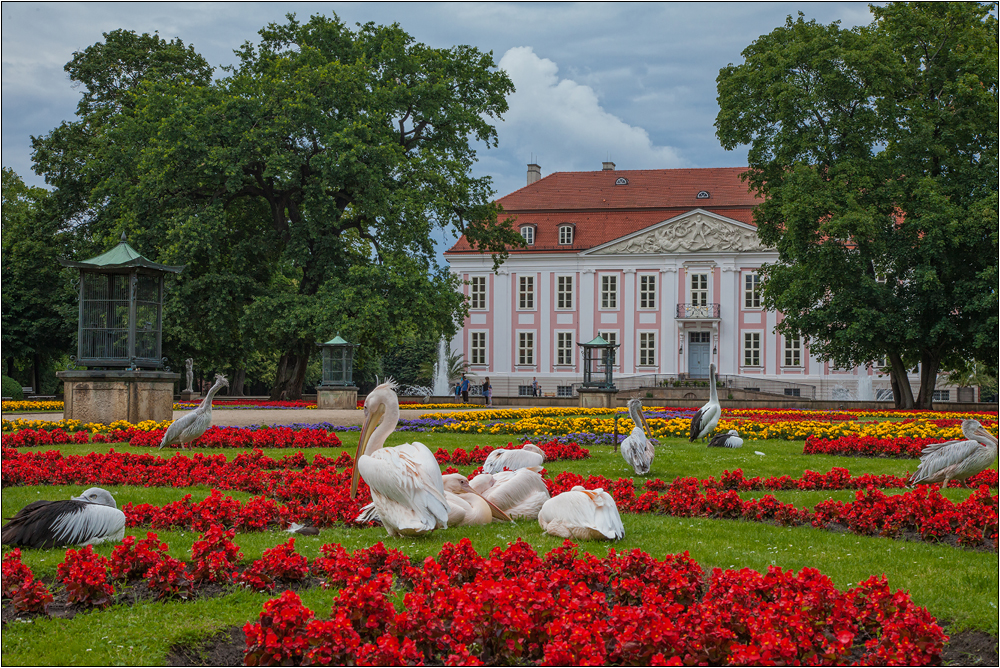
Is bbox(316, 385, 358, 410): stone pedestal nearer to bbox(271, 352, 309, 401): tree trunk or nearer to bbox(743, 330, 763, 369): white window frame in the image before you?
bbox(271, 352, 309, 401): tree trunk

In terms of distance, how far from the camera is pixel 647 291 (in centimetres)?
5072

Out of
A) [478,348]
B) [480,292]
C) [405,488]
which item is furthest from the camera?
[480,292]

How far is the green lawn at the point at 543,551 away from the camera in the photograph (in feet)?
12.3

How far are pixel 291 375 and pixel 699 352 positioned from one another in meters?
25.6

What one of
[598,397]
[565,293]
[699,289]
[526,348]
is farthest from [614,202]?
[598,397]

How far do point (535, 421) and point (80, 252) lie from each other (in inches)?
832

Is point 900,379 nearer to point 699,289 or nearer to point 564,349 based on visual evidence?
point 699,289

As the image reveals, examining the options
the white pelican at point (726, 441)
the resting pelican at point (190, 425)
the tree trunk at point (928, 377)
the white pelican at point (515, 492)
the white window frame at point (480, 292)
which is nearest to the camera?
the white pelican at point (515, 492)

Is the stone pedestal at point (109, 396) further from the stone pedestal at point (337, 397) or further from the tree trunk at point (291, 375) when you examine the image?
the tree trunk at point (291, 375)

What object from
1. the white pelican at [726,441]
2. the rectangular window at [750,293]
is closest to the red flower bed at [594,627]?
the white pelican at [726,441]

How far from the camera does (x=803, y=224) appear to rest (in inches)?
1083

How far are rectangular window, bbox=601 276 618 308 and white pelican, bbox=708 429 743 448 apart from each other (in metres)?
38.2

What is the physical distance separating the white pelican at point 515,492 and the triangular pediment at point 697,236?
145 ft

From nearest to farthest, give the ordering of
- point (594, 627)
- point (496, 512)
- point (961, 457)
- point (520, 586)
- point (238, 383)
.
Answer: point (594, 627) → point (520, 586) → point (496, 512) → point (961, 457) → point (238, 383)
